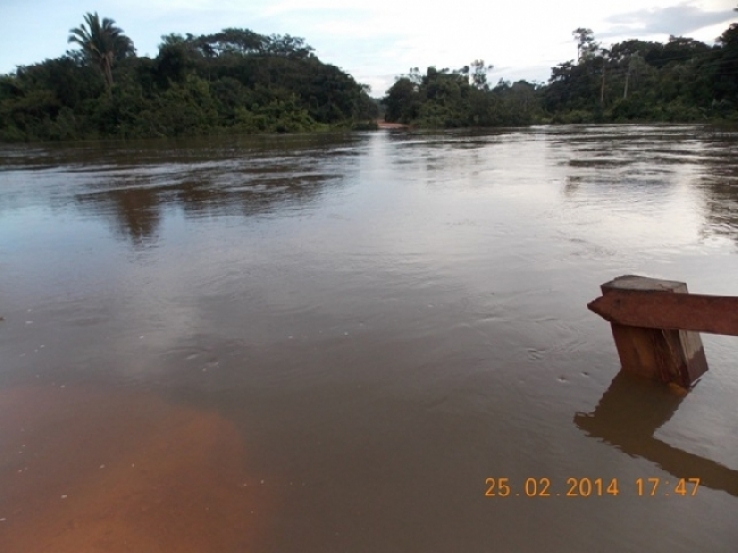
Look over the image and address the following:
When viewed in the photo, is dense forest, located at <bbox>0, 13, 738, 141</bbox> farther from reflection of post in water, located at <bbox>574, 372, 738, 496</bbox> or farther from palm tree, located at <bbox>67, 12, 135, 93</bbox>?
reflection of post in water, located at <bbox>574, 372, 738, 496</bbox>

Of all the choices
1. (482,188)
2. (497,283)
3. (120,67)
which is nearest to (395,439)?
(497,283)

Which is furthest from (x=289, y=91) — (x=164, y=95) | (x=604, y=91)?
(x=604, y=91)

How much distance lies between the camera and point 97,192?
39.8ft

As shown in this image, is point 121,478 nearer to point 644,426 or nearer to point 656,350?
point 644,426

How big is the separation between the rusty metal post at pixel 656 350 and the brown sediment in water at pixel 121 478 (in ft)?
7.26

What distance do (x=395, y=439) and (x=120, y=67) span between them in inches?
2512

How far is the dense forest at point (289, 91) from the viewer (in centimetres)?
4350

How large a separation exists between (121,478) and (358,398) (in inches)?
52.9

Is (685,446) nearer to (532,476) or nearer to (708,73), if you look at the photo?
(532,476)
